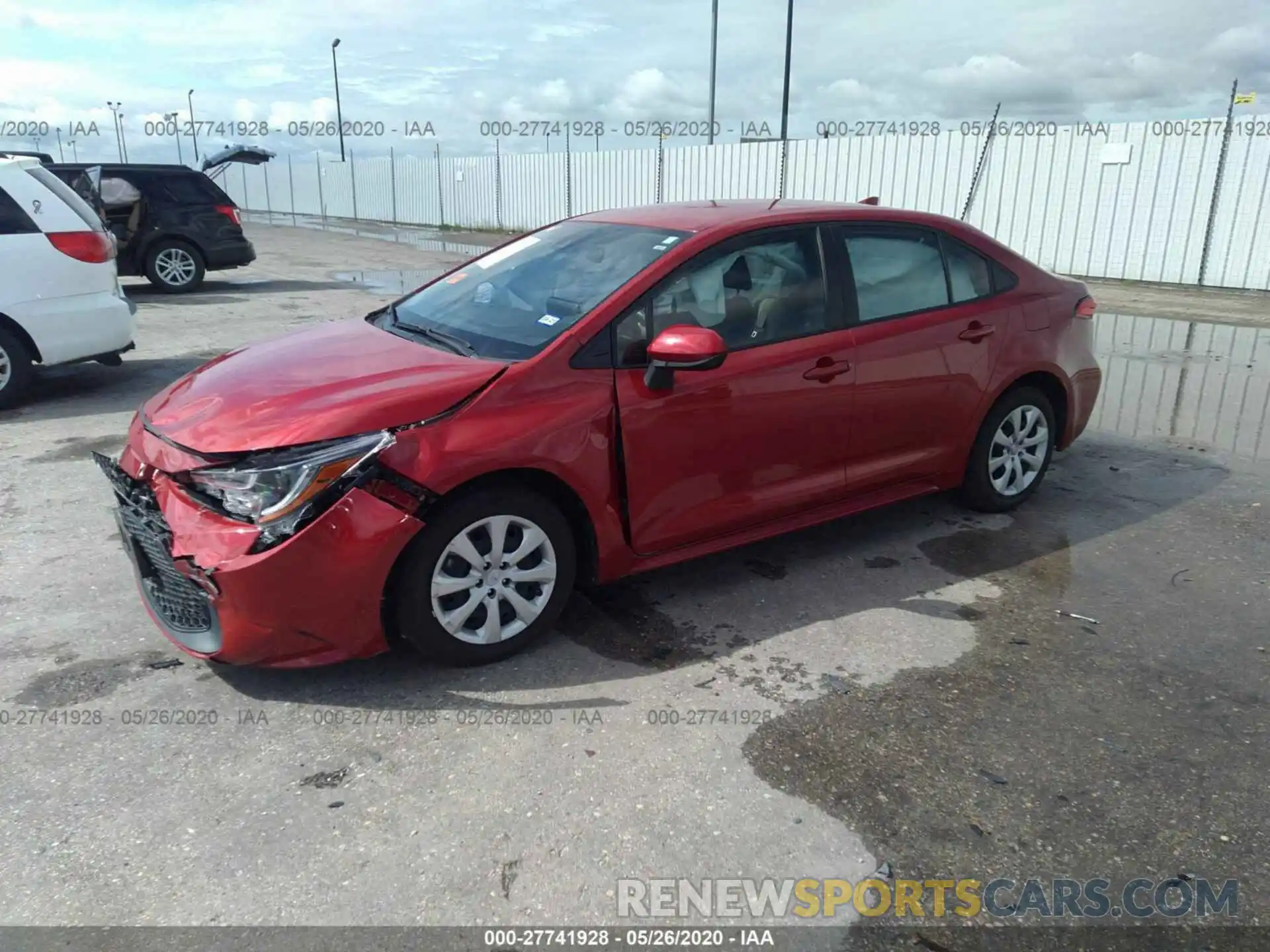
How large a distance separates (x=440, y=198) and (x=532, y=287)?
A: 28.2 m

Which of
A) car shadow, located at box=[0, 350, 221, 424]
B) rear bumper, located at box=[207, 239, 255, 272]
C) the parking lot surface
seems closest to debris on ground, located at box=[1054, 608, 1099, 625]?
the parking lot surface

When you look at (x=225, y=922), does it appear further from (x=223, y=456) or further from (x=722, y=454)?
(x=722, y=454)

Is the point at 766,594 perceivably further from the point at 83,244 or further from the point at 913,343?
the point at 83,244

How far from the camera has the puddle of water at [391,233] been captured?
2253 cm

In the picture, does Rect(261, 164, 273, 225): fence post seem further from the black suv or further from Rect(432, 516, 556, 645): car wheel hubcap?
Rect(432, 516, 556, 645): car wheel hubcap

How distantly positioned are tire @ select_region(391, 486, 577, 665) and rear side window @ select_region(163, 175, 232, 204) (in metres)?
12.3

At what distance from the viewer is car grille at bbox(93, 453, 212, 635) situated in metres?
3.18

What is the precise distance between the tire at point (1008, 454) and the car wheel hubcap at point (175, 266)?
40.2 ft

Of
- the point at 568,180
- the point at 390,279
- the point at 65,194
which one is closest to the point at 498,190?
the point at 568,180

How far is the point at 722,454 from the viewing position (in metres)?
3.84

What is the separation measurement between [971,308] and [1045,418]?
Result: 0.87 metres

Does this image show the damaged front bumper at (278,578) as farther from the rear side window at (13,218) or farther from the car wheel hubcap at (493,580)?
the rear side window at (13,218)

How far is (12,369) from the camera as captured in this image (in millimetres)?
7074

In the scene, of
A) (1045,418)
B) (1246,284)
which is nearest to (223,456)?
(1045,418)
